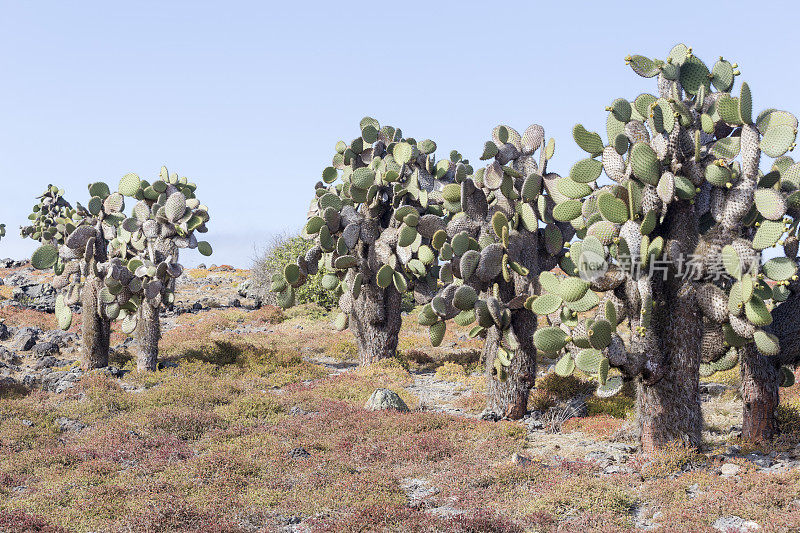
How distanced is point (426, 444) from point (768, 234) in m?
5.54

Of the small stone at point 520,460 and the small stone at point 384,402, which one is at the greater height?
the small stone at point 384,402

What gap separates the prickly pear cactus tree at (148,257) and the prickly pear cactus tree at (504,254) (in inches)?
298

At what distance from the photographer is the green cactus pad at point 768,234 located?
7.90 meters

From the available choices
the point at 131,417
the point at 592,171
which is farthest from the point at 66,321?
the point at 592,171

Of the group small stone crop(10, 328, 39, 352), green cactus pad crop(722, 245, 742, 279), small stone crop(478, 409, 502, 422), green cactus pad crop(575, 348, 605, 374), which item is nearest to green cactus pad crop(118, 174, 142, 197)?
small stone crop(10, 328, 39, 352)

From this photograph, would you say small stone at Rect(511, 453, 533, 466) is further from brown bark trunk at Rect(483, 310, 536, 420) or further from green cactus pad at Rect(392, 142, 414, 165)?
green cactus pad at Rect(392, 142, 414, 165)

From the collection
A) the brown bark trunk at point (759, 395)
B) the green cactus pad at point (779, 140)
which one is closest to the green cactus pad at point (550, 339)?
the brown bark trunk at point (759, 395)

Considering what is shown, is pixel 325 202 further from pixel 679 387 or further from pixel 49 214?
pixel 49 214

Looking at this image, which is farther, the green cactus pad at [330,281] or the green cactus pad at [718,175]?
the green cactus pad at [330,281]

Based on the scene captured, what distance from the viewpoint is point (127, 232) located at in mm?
16828

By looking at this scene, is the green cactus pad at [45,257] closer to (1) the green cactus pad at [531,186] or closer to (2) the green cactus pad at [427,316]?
(2) the green cactus pad at [427,316]

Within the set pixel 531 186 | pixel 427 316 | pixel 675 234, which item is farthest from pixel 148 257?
pixel 675 234

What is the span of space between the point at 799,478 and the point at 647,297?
8.82ft

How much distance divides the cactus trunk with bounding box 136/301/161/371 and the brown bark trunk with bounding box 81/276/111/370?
50.1 inches
